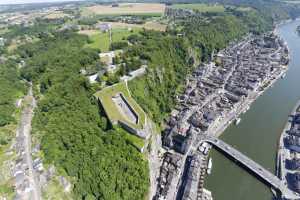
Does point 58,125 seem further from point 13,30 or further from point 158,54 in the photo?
point 13,30

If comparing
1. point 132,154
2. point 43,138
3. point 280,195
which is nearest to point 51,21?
point 43,138

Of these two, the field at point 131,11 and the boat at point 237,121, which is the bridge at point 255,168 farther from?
the field at point 131,11

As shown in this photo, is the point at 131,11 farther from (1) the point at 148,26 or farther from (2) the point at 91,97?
(2) the point at 91,97

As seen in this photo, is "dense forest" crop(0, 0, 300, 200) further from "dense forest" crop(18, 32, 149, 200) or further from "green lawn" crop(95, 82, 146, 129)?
"green lawn" crop(95, 82, 146, 129)

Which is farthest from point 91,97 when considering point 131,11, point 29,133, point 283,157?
point 131,11

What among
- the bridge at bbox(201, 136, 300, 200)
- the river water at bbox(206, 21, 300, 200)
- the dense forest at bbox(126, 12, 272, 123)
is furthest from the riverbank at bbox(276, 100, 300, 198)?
the dense forest at bbox(126, 12, 272, 123)

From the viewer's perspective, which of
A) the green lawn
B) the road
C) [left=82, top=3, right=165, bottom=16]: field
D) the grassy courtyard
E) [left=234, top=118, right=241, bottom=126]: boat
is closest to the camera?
the road
